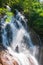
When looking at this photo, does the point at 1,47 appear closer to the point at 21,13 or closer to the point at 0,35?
the point at 0,35

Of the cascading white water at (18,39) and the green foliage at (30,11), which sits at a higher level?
the green foliage at (30,11)

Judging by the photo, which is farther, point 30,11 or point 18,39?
point 30,11

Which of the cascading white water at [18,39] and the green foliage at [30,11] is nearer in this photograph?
the cascading white water at [18,39]

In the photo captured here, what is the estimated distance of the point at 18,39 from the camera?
2969 centimetres

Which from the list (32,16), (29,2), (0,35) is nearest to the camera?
(0,35)

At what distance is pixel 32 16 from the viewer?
33.5m

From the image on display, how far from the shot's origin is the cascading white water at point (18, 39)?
26016mm

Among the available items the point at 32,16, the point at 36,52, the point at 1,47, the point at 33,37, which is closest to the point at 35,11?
the point at 32,16

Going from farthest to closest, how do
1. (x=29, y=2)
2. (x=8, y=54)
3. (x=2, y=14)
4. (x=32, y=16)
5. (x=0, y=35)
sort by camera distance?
(x=29, y=2), (x=32, y=16), (x=2, y=14), (x=0, y=35), (x=8, y=54)

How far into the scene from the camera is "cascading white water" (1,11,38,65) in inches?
1024

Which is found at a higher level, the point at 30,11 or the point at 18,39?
the point at 30,11

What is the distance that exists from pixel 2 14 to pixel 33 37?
4.25 meters

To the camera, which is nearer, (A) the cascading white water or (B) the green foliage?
(A) the cascading white water

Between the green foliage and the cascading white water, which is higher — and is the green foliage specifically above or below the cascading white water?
above
